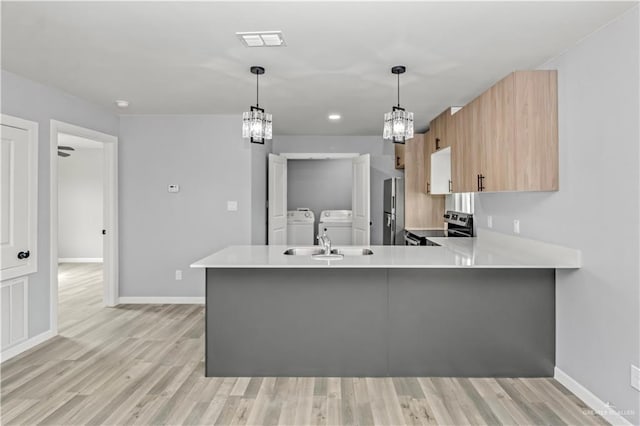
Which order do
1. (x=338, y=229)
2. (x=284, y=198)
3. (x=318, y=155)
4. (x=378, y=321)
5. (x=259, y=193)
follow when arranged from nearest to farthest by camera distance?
(x=378, y=321)
(x=259, y=193)
(x=284, y=198)
(x=318, y=155)
(x=338, y=229)

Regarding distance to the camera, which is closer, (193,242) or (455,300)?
(455,300)

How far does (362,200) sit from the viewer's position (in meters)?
6.15

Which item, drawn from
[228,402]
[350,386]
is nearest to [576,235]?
[350,386]

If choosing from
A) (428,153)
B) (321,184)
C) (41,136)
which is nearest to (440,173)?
(428,153)

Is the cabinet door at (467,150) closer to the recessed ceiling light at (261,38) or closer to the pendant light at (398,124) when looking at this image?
the pendant light at (398,124)

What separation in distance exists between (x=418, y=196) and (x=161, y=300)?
142 inches

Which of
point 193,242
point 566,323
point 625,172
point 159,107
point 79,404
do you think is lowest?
point 79,404

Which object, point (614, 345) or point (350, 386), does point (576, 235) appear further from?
point (350, 386)

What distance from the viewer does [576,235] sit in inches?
106

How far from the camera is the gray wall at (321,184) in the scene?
8.50m

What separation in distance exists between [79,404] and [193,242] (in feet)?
8.68

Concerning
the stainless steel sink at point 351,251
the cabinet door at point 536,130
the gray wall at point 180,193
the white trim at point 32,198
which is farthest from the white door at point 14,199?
the cabinet door at point 536,130

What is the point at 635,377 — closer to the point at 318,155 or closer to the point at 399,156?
the point at 399,156

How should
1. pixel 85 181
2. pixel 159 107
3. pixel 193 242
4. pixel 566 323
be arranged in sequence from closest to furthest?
pixel 566 323, pixel 159 107, pixel 193 242, pixel 85 181
